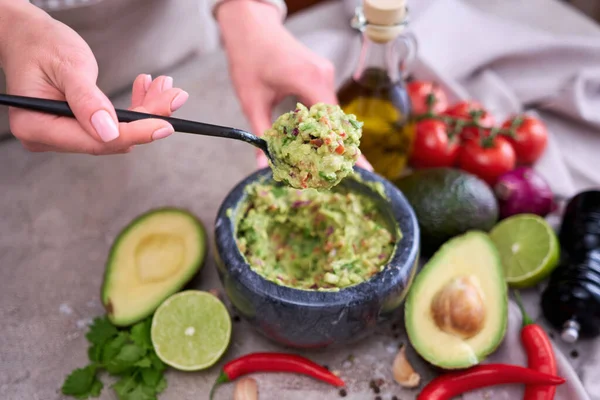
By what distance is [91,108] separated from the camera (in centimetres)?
78

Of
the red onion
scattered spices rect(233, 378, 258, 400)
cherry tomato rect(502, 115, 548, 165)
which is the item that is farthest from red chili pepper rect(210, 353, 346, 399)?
cherry tomato rect(502, 115, 548, 165)

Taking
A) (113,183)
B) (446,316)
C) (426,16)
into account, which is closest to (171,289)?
(113,183)

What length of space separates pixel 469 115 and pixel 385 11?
0.51 metres

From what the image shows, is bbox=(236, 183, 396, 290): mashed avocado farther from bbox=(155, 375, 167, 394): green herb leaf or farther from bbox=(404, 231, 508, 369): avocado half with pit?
bbox=(155, 375, 167, 394): green herb leaf

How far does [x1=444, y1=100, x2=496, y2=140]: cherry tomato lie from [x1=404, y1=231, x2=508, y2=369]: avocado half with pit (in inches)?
19.1

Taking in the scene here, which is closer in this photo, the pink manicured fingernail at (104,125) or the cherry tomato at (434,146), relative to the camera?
the pink manicured fingernail at (104,125)

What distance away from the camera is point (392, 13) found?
1.20 meters

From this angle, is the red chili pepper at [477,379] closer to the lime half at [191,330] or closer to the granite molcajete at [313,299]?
the granite molcajete at [313,299]

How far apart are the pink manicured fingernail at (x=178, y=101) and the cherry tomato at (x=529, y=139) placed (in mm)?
1046

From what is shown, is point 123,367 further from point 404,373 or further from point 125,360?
point 404,373

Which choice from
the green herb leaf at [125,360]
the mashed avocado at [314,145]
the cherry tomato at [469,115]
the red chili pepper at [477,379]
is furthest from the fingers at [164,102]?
the cherry tomato at [469,115]

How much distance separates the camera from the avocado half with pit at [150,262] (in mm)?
1120

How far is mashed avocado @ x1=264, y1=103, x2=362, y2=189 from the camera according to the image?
2.85 feet

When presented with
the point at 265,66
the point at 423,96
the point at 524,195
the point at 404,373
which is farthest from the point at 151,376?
the point at 423,96
